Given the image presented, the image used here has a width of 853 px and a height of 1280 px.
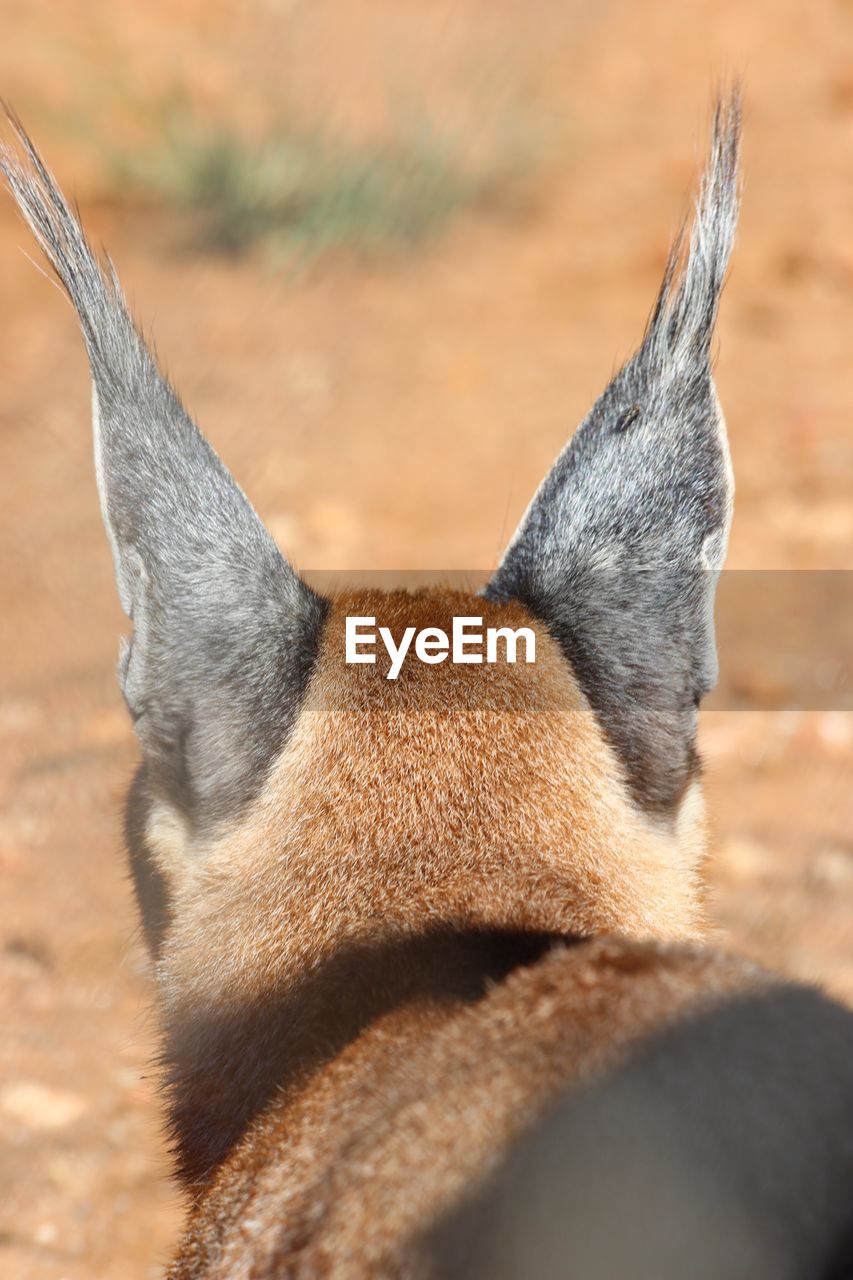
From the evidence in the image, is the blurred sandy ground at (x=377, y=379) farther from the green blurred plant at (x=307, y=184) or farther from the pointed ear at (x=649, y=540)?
the pointed ear at (x=649, y=540)

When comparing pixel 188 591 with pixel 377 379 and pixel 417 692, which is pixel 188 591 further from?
pixel 377 379

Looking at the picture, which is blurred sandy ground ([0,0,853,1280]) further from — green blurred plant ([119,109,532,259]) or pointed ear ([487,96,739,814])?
pointed ear ([487,96,739,814])

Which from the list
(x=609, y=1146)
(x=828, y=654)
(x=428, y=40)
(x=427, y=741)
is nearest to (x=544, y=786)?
(x=427, y=741)

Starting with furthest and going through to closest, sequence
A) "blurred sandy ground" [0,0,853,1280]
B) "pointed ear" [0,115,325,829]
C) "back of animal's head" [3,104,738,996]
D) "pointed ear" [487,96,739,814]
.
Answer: "blurred sandy ground" [0,0,853,1280]
"pointed ear" [487,96,739,814]
"pointed ear" [0,115,325,829]
"back of animal's head" [3,104,738,996]

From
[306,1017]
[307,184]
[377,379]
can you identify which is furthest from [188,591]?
[307,184]

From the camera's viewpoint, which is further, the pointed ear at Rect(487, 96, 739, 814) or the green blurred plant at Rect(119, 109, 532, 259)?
the green blurred plant at Rect(119, 109, 532, 259)

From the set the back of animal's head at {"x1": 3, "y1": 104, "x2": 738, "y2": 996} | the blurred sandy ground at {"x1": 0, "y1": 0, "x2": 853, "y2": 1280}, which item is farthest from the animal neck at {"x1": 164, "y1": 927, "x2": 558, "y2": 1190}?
the blurred sandy ground at {"x1": 0, "y1": 0, "x2": 853, "y2": 1280}
